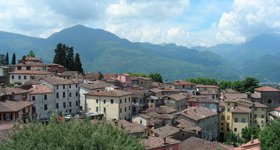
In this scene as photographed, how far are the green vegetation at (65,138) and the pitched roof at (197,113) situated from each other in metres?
42.6

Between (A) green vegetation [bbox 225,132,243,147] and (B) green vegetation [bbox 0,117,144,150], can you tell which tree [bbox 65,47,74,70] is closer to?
(A) green vegetation [bbox 225,132,243,147]

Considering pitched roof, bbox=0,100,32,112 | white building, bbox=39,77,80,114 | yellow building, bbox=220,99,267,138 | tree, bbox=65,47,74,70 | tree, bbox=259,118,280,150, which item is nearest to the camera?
tree, bbox=259,118,280,150

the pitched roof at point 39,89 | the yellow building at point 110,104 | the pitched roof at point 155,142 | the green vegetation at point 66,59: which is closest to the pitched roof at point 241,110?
the yellow building at point 110,104

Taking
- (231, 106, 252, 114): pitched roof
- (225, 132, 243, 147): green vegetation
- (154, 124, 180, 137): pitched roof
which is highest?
(231, 106, 252, 114): pitched roof

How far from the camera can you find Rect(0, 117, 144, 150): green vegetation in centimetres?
1980

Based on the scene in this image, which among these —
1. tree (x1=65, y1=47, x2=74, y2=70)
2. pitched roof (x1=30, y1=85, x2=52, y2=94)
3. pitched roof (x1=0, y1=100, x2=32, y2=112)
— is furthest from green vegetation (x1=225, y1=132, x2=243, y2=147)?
tree (x1=65, y1=47, x2=74, y2=70)

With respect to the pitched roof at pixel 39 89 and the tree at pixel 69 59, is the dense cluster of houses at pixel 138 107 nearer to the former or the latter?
the pitched roof at pixel 39 89

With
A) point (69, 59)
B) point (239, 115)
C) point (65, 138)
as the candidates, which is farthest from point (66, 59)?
point (65, 138)

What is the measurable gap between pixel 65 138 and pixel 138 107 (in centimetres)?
4886

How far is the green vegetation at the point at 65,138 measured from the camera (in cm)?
1980

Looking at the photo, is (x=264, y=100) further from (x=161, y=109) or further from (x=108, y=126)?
(x=108, y=126)

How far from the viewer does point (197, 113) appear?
68.0 metres

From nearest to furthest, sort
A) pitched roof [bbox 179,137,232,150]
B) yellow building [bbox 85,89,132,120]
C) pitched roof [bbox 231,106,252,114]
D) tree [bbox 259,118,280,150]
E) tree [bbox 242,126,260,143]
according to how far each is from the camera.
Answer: tree [bbox 259,118,280,150] < pitched roof [bbox 179,137,232,150] < yellow building [bbox 85,89,132,120] < tree [bbox 242,126,260,143] < pitched roof [bbox 231,106,252,114]

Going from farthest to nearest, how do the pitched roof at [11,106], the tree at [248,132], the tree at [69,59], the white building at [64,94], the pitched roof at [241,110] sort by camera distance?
the tree at [69,59] → the pitched roof at [241,110] → the tree at [248,132] → the white building at [64,94] → the pitched roof at [11,106]
